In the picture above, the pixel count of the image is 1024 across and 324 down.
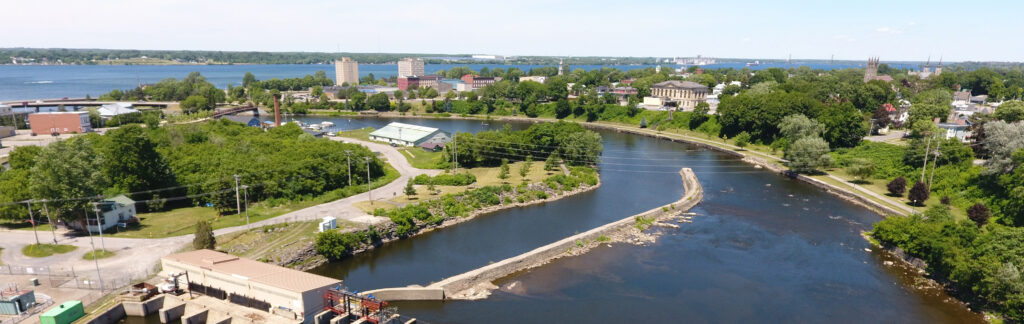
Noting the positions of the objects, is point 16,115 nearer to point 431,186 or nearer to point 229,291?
point 431,186

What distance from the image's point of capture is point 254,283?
80.2 ft

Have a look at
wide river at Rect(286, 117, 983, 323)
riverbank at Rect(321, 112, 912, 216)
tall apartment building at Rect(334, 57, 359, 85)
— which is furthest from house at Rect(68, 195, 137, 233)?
tall apartment building at Rect(334, 57, 359, 85)

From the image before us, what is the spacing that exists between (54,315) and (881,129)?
84.1m

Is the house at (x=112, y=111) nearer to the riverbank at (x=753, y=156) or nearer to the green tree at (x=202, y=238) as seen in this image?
the riverbank at (x=753, y=156)

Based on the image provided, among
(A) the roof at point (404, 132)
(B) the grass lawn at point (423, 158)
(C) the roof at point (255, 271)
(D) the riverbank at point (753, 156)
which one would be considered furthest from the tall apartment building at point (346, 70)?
(C) the roof at point (255, 271)

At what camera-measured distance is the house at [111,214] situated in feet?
106

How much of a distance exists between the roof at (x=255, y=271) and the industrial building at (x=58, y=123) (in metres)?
61.1

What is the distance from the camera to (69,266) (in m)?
27.6


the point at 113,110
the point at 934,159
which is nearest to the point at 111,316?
the point at 934,159

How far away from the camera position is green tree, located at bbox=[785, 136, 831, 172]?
54000 mm

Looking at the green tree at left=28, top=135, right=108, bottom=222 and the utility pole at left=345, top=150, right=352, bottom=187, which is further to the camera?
the utility pole at left=345, top=150, right=352, bottom=187

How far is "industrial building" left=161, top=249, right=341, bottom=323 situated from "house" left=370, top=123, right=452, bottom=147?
4136 cm

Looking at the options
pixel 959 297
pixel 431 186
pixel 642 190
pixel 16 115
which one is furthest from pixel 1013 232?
pixel 16 115

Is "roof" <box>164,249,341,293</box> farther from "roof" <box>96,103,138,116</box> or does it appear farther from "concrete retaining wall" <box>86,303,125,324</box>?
"roof" <box>96,103,138,116</box>
